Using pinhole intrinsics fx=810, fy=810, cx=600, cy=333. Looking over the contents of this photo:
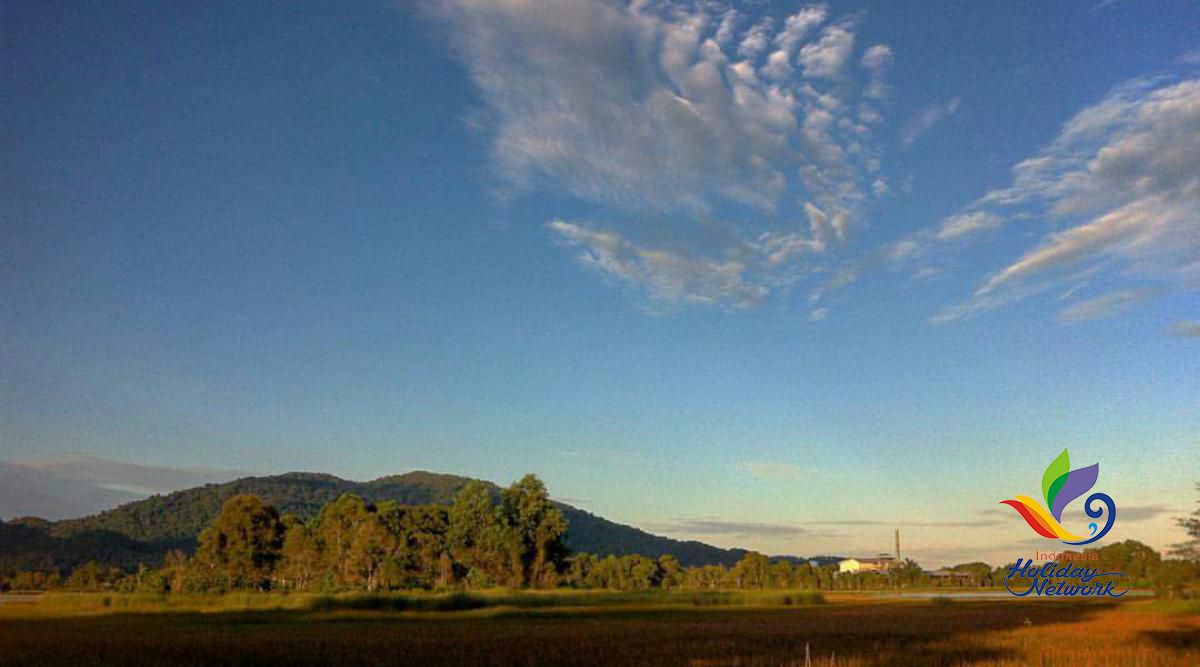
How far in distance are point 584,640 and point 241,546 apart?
65.2 m

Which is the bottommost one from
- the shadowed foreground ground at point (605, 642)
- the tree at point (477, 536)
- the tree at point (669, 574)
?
the tree at point (669, 574)

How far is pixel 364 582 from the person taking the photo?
3322 inches

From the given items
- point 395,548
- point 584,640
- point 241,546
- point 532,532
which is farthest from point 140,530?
point 584,640

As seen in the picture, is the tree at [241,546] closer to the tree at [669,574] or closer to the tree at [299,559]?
the tree at [299,559]

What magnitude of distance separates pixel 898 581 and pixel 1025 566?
87.3 m

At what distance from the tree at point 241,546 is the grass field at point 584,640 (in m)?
31.3

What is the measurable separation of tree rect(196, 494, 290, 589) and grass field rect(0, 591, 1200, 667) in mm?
31309

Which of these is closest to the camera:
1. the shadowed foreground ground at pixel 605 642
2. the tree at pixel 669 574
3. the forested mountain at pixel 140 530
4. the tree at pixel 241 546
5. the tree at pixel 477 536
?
the shadowed foreground ground at pixel 605 642

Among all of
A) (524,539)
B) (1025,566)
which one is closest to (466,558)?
(524,539)

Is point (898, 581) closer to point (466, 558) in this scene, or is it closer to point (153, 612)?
point (466, 558)

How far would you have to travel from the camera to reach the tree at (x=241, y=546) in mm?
81312

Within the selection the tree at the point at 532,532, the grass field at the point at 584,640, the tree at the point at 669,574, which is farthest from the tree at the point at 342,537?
the tree at the point at 669,574

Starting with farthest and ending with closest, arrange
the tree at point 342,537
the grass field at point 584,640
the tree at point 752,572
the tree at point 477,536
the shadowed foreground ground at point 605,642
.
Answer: the tree at point 752,572, the tree at point 477,536, the tree at point 342,537, the grass field at point 584,640, the shadowed foreground ground at point 605,642

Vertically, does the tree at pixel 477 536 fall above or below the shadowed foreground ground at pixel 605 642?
above
